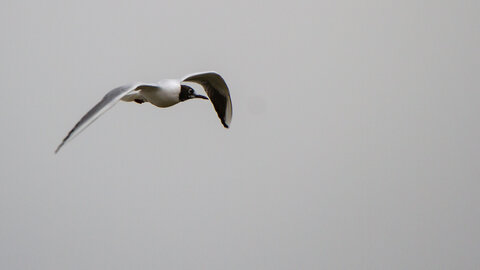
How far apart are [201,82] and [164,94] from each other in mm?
1290

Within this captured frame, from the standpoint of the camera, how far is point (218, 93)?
30.3 feet

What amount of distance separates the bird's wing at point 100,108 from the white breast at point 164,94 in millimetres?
632

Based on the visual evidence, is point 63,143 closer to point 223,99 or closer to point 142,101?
point 142,101

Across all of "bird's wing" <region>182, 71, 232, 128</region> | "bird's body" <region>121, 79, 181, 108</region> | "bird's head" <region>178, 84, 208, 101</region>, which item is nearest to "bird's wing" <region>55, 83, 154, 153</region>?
"bird's body" <region>121, 79, 181, 108</region>

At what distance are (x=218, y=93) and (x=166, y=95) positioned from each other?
1.40m

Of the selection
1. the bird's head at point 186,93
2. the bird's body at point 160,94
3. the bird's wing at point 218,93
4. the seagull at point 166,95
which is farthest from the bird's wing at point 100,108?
the bird's wing at point 218,93

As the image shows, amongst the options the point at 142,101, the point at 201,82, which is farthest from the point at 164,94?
the point at 201,82

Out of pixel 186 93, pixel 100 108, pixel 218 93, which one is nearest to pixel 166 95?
pixel 186 93

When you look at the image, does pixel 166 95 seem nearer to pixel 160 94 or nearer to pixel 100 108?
pixel 160 94

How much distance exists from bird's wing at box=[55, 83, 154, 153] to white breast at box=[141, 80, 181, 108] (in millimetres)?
632

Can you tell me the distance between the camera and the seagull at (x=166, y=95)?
20.6 feet

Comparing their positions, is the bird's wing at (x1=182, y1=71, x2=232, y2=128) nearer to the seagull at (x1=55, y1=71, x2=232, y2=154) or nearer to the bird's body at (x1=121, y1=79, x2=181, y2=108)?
the seagull at (x1=55, y1=71, x2=232, y2=154)

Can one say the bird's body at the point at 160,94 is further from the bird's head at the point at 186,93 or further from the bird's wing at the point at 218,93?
the bird's wing at the point at 218,93

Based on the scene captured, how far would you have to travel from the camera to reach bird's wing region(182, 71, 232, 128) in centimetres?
895
